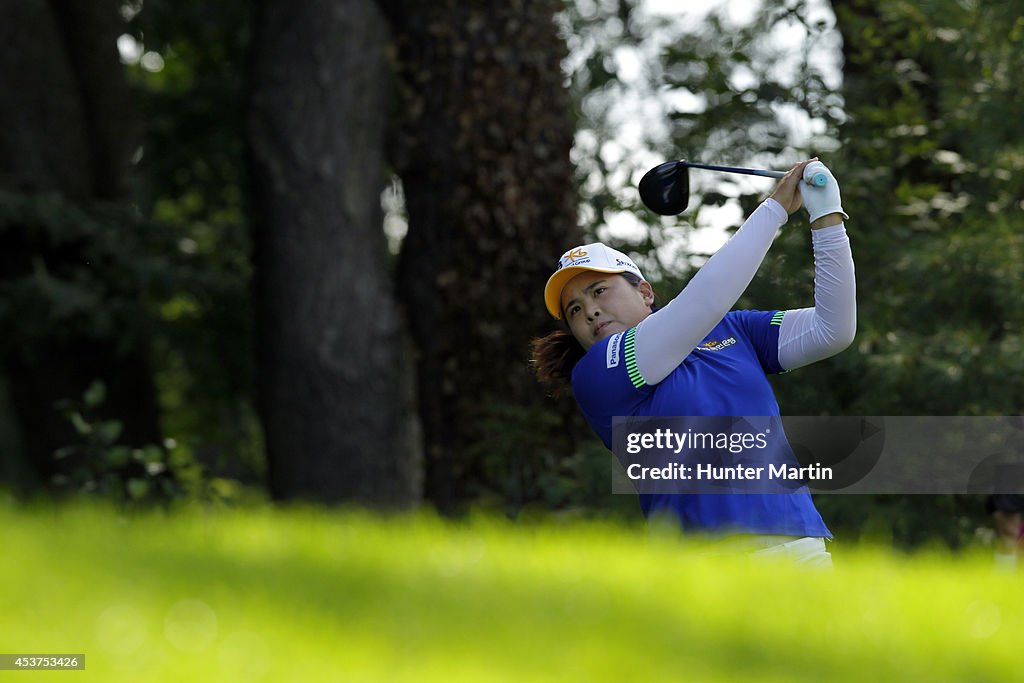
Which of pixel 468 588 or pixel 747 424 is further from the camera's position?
pixel 747 424

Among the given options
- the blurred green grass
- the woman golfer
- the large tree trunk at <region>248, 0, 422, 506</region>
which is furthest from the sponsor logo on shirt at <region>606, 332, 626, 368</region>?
the large tree trunk at <region>248, 0, 422, 506</region>

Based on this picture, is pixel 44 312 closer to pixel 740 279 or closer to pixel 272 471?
pixel 272 471

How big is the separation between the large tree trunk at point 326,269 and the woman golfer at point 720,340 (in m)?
4.90

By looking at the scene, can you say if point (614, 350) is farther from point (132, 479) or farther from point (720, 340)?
point (132, 479)

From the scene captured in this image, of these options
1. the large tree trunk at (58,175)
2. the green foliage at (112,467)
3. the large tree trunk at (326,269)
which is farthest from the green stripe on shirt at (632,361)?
the large tree trunk at (58,175)

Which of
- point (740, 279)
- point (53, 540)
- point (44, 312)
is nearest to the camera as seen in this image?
point (53, 540)

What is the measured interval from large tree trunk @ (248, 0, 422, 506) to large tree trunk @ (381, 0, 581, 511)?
0.33m

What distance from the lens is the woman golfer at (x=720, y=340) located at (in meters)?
3.96

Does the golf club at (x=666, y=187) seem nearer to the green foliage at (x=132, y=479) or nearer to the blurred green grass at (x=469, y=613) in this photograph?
the blurred green grass at (x=469, y=613)

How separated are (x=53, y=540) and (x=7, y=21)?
9125 millimetres

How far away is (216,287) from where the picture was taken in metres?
11.0

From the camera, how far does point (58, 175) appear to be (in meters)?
11.1

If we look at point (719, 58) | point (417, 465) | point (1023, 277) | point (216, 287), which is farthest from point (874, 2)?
point (216, 287)

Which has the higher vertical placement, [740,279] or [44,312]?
[44,312]
